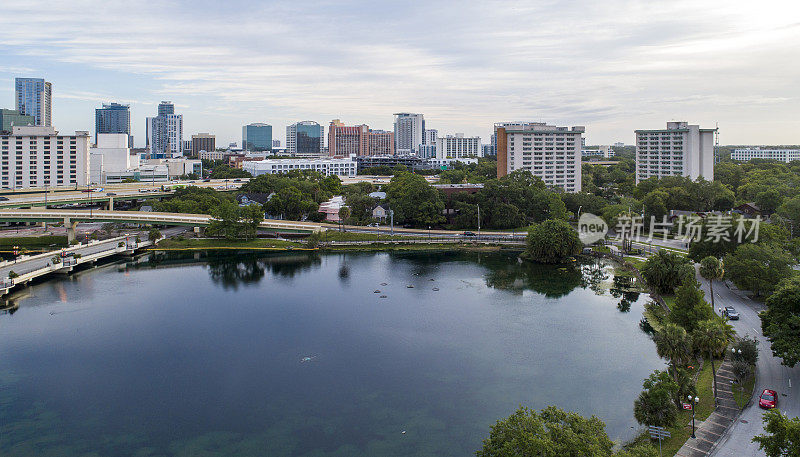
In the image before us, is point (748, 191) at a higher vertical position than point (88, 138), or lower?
lower

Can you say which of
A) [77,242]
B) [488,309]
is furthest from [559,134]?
[77,242]

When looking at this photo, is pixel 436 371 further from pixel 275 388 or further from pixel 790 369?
pixel 790 369

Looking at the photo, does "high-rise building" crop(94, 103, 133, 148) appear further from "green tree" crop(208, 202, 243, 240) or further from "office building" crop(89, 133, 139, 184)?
"green tree" crop(208, 202, 243, 240)

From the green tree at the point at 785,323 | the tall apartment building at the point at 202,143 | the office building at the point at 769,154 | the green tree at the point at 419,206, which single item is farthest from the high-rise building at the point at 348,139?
the green tree at the point at 785,323

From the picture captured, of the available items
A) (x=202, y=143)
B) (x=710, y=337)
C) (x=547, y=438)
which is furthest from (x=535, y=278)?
(x=202, y=143)

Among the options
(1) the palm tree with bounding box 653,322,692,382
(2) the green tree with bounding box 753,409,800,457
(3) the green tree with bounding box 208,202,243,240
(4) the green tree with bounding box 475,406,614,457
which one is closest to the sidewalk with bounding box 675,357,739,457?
(1) the palm tree with bounding box 653,322,692,382

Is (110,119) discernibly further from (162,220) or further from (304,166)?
(162,220)
